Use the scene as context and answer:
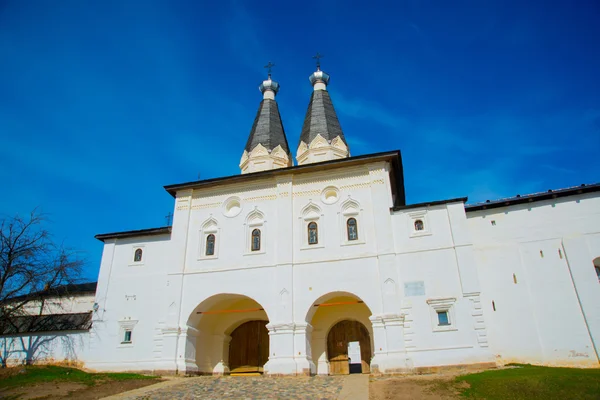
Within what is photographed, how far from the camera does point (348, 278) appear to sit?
16.8 m

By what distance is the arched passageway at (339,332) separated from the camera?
1759 cm

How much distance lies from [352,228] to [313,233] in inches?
62.9

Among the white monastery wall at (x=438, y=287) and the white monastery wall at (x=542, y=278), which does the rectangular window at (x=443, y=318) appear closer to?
the white monastery wall at (x=438, y=287)

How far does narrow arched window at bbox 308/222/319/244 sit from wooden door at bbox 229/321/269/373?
14.7 feet

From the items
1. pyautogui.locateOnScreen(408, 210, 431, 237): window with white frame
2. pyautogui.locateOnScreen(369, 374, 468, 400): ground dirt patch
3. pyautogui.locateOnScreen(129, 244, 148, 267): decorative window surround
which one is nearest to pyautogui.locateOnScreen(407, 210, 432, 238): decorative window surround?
pyautogui.locateOnScreen(408, 210, 431, 237): window with white frame

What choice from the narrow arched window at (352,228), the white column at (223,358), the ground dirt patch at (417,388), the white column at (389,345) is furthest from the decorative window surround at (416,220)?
the white column at (223,358)

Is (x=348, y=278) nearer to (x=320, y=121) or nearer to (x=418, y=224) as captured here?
(x=418, y=224)

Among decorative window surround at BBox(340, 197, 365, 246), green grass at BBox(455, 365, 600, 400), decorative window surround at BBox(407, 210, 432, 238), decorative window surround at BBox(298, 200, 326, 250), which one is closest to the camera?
green grass at BBox(455, 365, 600, 400)

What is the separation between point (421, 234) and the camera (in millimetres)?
16906

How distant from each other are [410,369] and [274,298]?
18.0 feet

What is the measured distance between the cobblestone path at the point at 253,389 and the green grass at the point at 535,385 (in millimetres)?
3656

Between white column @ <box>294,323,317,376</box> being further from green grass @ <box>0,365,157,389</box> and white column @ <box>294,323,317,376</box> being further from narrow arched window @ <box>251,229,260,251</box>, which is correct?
green grass @ <box>0,365,157,389</box>

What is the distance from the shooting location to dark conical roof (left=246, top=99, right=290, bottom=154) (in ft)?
76.7

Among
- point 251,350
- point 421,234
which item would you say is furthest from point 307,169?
point 251,350
